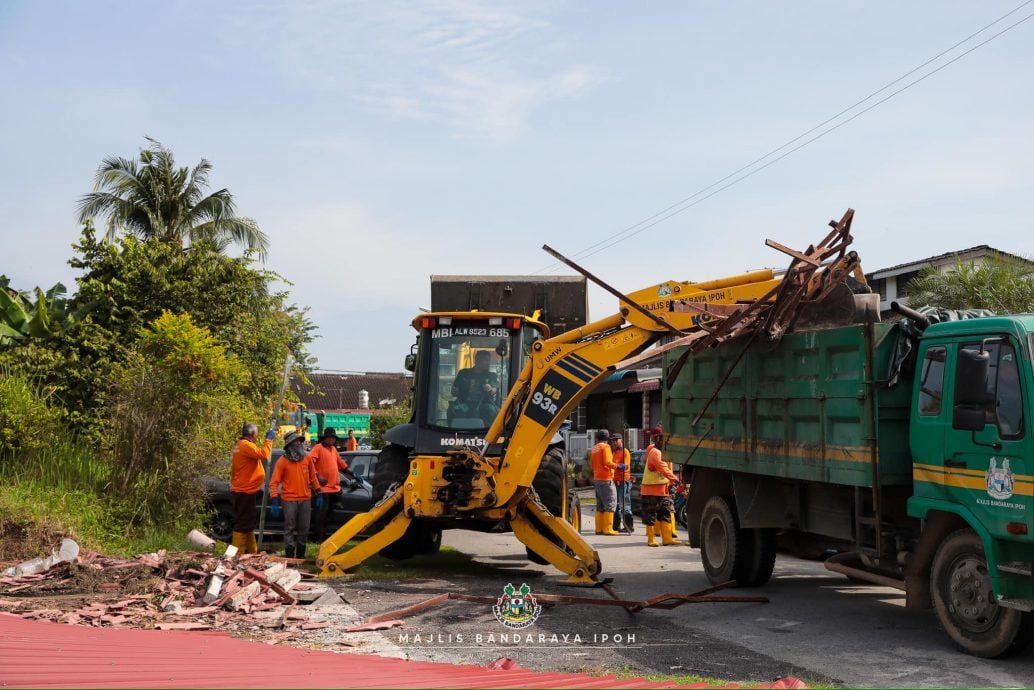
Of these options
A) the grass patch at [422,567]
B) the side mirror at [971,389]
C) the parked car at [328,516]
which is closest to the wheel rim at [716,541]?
the grass patch at [422,567]

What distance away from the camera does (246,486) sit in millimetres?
13117

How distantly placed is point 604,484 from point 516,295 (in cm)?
488

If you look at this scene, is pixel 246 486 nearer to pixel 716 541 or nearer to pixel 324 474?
pixel 324 474

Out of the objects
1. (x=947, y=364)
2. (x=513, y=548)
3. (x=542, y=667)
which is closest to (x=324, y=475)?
(x=513, y=548)

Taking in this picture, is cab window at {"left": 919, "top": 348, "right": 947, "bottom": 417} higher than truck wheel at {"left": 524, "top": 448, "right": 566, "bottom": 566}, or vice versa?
cab window at {"left": 919, "top": 348, "right": 947, "bottom": 417}

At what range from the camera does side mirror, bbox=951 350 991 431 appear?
752 cm

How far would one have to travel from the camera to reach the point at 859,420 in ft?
28.1

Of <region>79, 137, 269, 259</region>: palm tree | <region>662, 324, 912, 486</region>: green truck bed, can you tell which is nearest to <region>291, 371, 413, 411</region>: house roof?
<region>79, 137, 269, 259</region>: palm tree

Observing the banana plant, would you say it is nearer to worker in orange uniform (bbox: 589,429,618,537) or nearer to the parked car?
the parked car

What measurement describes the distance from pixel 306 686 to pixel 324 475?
9719mm

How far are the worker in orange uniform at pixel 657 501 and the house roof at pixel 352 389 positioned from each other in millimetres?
53507

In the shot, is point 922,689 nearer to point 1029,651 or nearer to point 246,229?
point 1029,651

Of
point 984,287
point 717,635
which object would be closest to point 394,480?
point 717,635

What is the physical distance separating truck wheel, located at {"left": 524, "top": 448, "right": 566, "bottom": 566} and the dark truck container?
233cm
